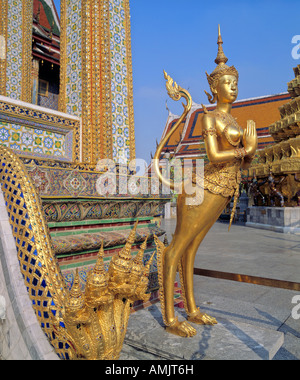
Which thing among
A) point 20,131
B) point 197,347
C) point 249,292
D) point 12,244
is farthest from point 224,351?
point 20,131

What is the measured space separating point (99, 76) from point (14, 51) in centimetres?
301

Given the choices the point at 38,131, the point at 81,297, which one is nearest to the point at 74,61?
the point at 38,131

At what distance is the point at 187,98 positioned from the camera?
2.33 m

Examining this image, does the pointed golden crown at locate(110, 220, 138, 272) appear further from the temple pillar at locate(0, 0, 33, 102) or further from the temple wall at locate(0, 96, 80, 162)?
the temple pillar at locate(0, 0, 33, 102)

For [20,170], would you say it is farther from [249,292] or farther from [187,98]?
[249,292]

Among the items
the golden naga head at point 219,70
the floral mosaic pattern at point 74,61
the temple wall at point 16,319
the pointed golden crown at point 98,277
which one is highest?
the floral mosaic pattern at point 74,61

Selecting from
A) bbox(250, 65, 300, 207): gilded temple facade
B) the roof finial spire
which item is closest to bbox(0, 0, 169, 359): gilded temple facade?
the roof finial spire

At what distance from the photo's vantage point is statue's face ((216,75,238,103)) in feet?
7.25

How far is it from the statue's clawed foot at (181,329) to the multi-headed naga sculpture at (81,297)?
32.0 inches

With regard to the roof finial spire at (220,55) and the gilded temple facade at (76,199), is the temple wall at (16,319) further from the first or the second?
the roof finial spire at (220,55)

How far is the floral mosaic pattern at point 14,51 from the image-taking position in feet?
18.5

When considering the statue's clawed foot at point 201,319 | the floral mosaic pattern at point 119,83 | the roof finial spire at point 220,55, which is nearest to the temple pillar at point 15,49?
the floral mosaic pattern at point 119,83

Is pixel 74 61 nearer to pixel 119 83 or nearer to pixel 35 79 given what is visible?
pixel 119 83

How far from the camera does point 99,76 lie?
392cm
